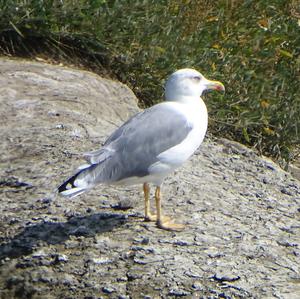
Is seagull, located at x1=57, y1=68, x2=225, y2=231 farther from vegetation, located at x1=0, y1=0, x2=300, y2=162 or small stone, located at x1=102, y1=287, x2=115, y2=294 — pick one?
vegetation, located at x1=0, y1=0, x2=300, y2=162

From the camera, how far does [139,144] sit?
18.7 ft

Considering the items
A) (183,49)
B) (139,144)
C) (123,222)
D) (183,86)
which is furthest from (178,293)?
(183,49)

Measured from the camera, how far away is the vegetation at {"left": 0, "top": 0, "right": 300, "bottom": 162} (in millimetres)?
8141

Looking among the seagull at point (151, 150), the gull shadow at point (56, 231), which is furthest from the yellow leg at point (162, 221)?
the gull shadow at point (56, 231)

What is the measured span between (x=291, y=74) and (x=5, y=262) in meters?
3.69

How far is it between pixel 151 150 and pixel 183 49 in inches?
102

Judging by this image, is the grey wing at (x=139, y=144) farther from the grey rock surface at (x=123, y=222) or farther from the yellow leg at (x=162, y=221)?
the grey rock surface at (x=123, y=222)

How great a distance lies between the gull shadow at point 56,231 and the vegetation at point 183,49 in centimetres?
245

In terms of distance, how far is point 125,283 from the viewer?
532 centimetres

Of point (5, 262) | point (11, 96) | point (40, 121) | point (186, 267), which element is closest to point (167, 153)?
point (186, 267)

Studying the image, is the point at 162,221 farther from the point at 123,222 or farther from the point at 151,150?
the point at 151,150

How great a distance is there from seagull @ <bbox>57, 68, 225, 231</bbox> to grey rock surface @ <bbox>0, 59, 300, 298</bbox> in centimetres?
27

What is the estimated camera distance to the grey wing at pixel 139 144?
18.5 ft

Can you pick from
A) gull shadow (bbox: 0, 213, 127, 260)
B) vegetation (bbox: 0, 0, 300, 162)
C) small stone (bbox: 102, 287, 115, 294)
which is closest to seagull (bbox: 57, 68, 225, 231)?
gull shadow (bbox: 0, 213, 127, 260)
